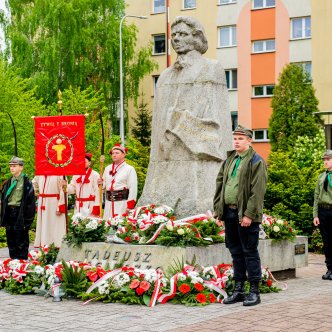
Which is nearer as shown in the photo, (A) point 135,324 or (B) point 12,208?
(A) point 135,324

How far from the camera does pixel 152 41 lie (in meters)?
44.3

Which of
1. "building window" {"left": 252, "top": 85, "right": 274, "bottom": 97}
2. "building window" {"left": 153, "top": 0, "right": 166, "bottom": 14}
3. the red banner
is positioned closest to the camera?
the red banner

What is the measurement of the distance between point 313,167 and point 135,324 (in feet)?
39.1

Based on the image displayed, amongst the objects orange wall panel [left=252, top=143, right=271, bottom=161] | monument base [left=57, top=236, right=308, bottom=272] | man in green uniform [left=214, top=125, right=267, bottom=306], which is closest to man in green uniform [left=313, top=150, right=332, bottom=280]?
monument base [left=57, top=236, right=308, bottom=272]

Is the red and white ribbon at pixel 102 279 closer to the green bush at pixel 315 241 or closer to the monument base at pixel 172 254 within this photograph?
the monument base at pixel 172 254

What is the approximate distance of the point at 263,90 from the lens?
139 ft

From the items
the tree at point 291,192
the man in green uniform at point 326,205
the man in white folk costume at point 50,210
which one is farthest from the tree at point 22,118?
the man in green uniform at point 326,205

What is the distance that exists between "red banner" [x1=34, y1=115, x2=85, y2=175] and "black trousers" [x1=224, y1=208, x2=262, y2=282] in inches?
134

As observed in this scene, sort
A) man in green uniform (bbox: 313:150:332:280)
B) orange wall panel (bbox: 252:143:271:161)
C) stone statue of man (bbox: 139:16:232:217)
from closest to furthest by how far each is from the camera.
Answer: stone statue of man (bbox: 139:16:232:217)
man in green uniform (bbox: 313:150:332:280)
orange wall panel (bbox: 252:143:271:161)

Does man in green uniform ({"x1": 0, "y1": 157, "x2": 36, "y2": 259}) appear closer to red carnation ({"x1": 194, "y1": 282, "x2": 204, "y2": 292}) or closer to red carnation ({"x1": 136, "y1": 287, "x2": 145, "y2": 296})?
red carnation ({"x1": 136, "y1": 287, "x2": 145, "y2": 296})

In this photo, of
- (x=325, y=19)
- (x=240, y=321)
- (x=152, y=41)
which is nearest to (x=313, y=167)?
(x=240, y=321)

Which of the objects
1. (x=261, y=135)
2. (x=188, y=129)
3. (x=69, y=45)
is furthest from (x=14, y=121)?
(x=261, y=135)

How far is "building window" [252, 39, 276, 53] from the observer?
4162 centimetres

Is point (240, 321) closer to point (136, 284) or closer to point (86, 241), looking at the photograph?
point (136, 284)
